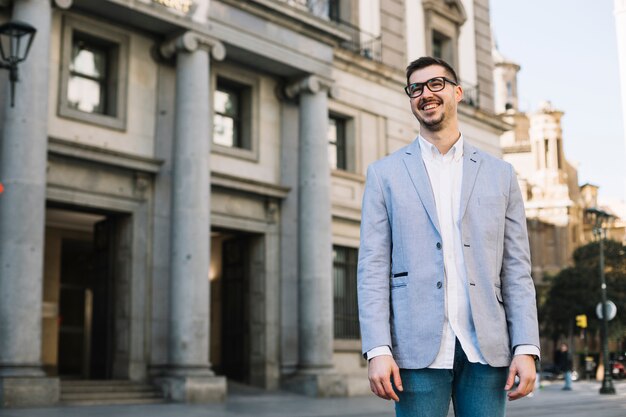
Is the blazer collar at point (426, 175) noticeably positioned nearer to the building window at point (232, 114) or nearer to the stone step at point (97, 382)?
the stone step at point (97, 382)

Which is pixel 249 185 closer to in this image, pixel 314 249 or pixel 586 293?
pixel 314 249

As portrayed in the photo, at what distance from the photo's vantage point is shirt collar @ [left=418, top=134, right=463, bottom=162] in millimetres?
3857

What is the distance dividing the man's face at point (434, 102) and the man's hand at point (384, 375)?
1.05m

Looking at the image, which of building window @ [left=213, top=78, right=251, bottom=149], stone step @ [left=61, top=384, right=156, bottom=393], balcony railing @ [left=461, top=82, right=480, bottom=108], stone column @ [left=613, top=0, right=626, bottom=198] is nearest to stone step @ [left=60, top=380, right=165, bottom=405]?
stone step @ [left=61, top=384, right=156, bottom=393]

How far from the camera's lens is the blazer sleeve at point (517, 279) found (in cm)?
358

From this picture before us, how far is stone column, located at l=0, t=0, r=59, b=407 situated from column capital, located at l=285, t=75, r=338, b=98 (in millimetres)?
7657

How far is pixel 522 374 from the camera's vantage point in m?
3.44

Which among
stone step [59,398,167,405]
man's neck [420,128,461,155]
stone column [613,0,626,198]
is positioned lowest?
stone step [59,398,167,405]

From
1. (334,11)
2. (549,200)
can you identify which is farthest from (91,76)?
(549,200)

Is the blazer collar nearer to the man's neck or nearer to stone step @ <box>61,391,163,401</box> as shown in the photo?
the man's neck

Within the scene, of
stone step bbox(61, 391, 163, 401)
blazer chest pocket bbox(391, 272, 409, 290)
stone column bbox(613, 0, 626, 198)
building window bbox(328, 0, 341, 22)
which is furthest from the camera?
building window bbox(328, 0, 341, 22)

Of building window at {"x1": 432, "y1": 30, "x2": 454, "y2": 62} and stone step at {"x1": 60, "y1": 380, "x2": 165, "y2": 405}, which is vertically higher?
building window at {"x1": 432, "y1": 30, "x2": 454, "y2": 62}

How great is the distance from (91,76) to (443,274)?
16959 millimetres

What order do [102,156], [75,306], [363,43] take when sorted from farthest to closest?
[75,306], [363,43], [102,156]
